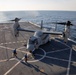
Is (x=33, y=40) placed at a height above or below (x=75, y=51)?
above

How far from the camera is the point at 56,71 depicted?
23500 mm

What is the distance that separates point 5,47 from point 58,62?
16.3m

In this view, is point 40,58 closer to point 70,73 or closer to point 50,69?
point 50,69

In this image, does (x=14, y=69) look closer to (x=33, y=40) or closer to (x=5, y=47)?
(x=33, y=40)

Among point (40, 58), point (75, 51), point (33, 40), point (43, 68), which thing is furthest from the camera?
point (75, 51)

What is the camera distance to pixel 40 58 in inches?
1141

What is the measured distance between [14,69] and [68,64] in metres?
11.2

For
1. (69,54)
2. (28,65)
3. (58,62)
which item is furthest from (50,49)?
(28,65)

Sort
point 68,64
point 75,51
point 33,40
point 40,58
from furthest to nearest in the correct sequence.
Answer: point 75,51, point 33,40, point 40,58, point 68,64

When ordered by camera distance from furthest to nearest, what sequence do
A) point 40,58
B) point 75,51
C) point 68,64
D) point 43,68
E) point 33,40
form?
point 75,51
point 33,40
point 40,58
point 68,64
point 43,68

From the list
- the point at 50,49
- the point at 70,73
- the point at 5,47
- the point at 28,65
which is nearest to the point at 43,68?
the point at 28,65

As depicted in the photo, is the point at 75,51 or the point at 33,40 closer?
the point at 33,40

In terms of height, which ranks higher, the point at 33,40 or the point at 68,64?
the point at 33,40

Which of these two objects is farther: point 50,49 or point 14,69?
→ point 50,49
